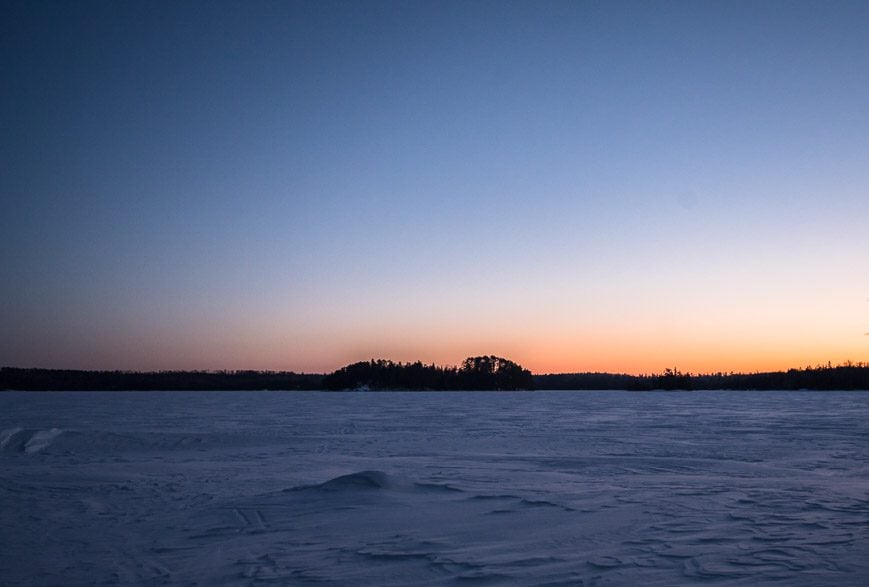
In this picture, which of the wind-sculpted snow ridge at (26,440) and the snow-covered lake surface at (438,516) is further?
the wind-sculpted snow ridge at (26,440)

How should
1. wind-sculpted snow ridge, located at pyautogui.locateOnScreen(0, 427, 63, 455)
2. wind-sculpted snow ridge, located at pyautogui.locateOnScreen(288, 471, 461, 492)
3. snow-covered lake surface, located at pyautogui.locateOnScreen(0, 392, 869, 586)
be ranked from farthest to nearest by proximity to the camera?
wind-sculpted snow ridge, located at pyautogui.locateOnScreen(0, 427, 63, 455), wind-sculpted snow ridge, located at pyautogui.locateOnScreen(288, 471, 461, 492), snow-covered lake surface, located at pyautogui.locateOnScreen(0, 392, 869, 586)

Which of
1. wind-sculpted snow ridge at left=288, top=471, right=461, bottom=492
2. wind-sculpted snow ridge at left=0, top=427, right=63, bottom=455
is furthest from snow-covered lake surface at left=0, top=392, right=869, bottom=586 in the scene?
wind-sculpted snow ridge at left=0, top=427, right=63, bottom=455

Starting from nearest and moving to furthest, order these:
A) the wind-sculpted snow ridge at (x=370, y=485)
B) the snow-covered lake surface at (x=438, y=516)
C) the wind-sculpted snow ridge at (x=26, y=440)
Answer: the snow-covered lake surface at (x=438, y=516) → the wind-sculpted snow ridge at (x=370, y=485) → the wind-sculpted snow ridge at (x=26, y=440)

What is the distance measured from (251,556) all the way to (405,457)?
6.25 m

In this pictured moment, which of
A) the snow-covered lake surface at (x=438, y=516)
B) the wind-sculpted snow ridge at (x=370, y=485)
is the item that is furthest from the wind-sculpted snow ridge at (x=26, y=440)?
the wind-sculpted snow ridge at (x=370, y=485)

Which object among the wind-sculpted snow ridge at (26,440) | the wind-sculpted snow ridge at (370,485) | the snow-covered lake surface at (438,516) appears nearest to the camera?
the snow-covered lake surface at (438,516)

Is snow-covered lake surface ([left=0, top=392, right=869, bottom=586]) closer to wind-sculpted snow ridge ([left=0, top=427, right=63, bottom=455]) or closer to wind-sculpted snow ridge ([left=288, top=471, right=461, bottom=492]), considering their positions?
wind-sculpted snow ridge ([left=288, top=471, right=461, bottom=492])

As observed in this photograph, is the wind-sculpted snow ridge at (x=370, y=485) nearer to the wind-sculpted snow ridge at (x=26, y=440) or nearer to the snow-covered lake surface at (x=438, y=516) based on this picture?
the snow-covered lake surface at (x=438, y=516)

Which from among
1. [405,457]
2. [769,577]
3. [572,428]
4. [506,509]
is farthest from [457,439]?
[769,577]

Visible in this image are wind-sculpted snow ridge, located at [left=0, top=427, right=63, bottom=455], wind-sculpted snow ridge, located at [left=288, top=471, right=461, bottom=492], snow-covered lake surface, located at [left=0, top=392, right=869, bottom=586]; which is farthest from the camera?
wind-sculpted snow ridge, located at [left=0, top=427, right=63, bottom=455]

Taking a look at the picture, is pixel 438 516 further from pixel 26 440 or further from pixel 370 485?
pixel 26 440

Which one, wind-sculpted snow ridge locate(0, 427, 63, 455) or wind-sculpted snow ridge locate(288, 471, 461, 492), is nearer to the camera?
wind-sculpted snow ridge locate(288, 471, 461, 492)

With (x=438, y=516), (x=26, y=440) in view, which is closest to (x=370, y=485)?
(x=438, y=516)

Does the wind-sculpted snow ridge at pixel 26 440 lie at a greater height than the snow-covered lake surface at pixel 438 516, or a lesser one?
lesser
